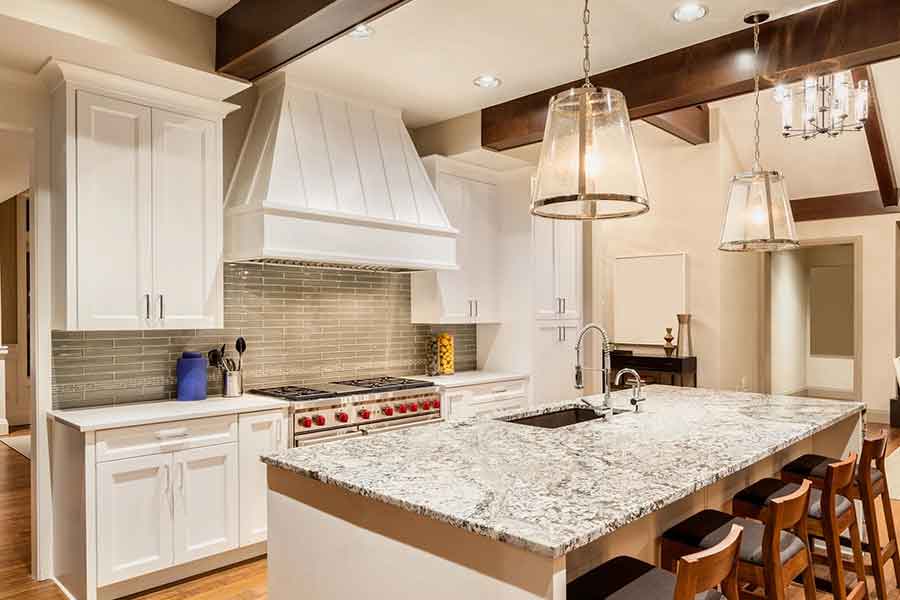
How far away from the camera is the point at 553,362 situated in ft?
17.7

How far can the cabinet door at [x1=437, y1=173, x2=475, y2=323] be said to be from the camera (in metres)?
4.89

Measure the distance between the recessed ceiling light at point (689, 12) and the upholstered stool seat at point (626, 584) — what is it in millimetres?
2555

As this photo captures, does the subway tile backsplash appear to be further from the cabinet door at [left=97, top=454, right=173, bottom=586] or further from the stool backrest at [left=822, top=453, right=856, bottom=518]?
the stool backrest at [left=822, top=453, right=856, bottom=518]

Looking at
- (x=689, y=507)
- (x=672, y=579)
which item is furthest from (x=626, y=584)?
(x=689, y=507)

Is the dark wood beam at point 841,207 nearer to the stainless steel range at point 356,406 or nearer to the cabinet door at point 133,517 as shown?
the stainless steel range at point 356,406

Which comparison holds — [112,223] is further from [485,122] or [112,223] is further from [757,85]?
[757,85]

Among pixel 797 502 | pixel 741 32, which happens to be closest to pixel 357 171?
pixel 741 32

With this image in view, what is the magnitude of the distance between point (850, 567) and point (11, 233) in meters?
9.04

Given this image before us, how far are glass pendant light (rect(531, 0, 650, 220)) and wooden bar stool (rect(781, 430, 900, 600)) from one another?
169 centimetres

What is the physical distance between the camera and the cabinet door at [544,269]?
5.25 meters

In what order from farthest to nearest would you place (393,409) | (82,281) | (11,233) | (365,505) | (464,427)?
(11,233), (393,409), (82,281), (464,427), (365,505)

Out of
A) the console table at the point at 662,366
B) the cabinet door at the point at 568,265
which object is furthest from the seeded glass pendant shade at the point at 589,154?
the console table at the point at 662,366

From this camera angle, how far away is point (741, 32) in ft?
11.0

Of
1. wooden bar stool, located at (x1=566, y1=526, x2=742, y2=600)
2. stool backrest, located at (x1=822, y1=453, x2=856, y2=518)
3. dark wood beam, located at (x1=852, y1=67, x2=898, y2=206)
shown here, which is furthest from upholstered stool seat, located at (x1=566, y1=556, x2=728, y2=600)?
dark wood beam, located at (x1=852, y1=67, x2=898, y2=206)
